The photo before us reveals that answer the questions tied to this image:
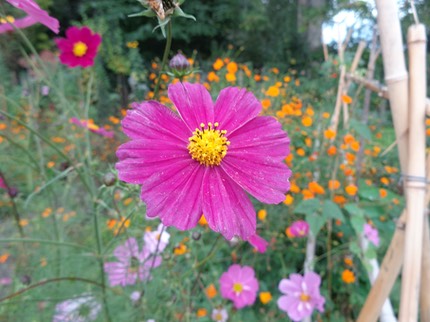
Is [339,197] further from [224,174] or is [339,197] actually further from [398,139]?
[224,174]

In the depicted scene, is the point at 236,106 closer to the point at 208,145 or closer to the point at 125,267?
the point at 208,145

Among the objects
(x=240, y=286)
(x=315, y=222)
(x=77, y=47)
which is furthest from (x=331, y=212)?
(x=77, y=47)

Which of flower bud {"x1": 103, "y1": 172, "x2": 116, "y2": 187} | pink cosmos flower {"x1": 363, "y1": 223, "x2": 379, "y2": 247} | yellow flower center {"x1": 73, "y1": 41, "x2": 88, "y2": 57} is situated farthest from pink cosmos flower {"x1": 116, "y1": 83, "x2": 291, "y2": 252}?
pink cosmos flower {"x1": 363, "y1": 223, "x2": 379, "y2": 247}

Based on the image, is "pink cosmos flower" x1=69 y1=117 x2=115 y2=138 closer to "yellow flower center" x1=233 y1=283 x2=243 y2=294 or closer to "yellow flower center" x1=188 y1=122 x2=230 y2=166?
"yellow flower center" x1=188 y1=122 x2=230 y2=166

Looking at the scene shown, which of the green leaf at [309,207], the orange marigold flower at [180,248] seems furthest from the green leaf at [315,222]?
the orange marigold flower at [180,248]

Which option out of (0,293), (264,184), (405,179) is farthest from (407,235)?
(0,293)

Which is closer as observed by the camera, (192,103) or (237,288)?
(192,103)
